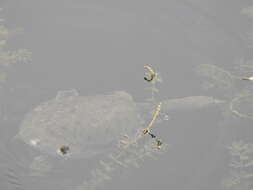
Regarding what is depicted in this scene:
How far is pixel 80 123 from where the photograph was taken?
6496 millimetres

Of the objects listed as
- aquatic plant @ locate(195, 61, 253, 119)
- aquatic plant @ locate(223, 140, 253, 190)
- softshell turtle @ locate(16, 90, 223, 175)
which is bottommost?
aquatic plant @ locate(223, 140, 253, 190)

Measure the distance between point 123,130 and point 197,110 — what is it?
1491mm

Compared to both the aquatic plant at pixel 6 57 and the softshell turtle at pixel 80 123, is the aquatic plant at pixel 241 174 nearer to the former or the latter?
the softshell turtle at pixel 80 123

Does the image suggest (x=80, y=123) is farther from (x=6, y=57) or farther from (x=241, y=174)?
(x=241, y=174)

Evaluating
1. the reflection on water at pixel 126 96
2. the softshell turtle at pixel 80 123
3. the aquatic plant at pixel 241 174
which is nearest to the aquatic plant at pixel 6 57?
the reflection on water at pixel 126 96

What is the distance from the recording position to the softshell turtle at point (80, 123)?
619 centimetres

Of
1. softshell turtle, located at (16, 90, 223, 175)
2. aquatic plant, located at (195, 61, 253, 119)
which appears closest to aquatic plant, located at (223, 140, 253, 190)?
aquatic plant, located at (195, 61, 253, 119)

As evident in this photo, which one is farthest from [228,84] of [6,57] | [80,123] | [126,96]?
[6,57]

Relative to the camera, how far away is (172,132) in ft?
23.5

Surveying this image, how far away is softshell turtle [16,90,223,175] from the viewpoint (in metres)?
6.19

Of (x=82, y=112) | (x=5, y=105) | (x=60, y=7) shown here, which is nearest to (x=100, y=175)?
(x=82, y=112)

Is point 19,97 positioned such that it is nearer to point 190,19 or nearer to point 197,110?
point 197,110

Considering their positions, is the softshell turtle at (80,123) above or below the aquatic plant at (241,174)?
above

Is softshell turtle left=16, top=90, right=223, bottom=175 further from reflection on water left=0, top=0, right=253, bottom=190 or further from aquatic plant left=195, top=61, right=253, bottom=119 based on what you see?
aquatic plant left=195, top=61, right=253, bottom=119
